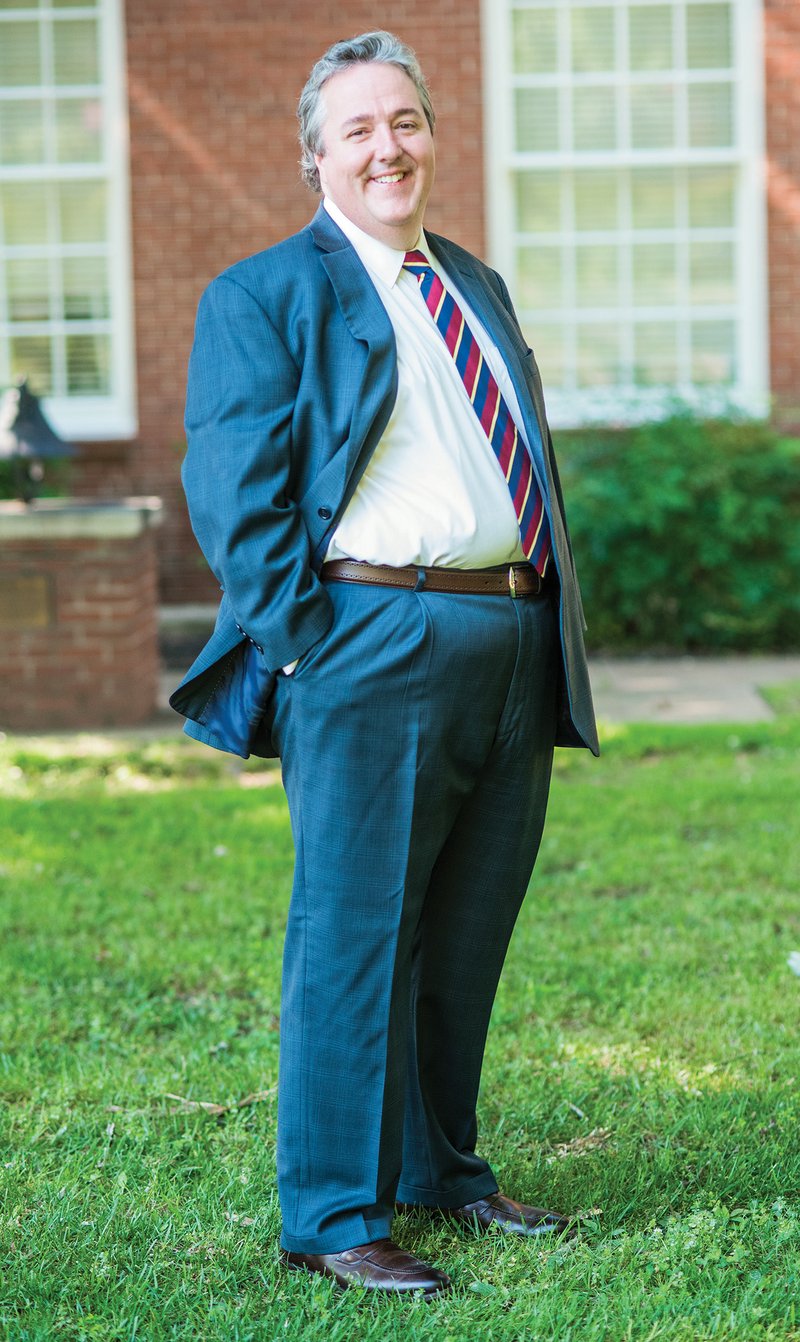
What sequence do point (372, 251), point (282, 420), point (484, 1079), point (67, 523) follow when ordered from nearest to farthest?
point (282, 420) < point (372, 251) < point (484, 1079) < point (67, 523)

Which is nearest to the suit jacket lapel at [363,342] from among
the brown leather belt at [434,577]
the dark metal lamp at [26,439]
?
the brown leather belt at [434,577]

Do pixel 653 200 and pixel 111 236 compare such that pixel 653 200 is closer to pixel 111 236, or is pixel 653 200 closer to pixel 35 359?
pixel 111 236

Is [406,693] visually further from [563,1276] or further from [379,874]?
[563,1276]

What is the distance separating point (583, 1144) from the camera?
3.31 metres

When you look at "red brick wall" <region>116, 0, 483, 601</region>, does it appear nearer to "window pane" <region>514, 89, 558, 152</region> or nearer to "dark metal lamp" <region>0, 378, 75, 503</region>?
"window pane" <region>514, 89, 558, 152</region>

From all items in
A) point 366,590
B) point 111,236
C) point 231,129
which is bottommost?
point 366,590

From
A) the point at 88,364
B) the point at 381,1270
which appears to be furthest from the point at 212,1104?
the point at 88,364

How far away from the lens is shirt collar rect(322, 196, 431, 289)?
2729mm

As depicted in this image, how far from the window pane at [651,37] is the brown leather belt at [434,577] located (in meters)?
8.76

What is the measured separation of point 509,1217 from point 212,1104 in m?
0.86

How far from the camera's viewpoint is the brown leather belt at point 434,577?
2.62 meters

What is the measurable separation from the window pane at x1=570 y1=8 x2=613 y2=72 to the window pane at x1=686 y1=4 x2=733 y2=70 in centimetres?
53

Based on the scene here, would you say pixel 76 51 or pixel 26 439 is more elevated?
pixel 76 51

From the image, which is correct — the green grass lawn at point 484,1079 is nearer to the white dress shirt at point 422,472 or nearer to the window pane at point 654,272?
the white dress shirt at point 422,472
